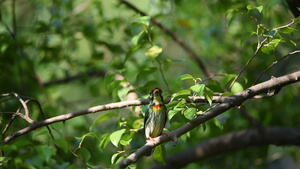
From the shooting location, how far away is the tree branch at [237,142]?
15.0 feet

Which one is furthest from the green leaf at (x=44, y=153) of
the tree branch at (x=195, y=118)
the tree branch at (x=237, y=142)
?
the tree branch at (x=237, y=142)

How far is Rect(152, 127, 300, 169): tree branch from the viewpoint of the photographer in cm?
457

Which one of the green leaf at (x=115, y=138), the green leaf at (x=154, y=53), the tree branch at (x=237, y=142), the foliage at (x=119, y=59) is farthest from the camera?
Answer: the tree branch at (x=237, y=142)

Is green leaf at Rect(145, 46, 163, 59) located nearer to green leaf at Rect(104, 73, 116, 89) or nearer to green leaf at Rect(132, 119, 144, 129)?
green leaf at Rect(104, 73, 116, 89)

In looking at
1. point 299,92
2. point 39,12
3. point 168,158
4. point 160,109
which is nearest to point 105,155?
point 160,109

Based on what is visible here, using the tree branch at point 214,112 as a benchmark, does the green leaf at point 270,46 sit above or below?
above

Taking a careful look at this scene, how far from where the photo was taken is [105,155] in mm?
4012

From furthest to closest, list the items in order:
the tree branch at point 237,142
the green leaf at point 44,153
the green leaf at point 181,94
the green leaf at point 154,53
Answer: the tree branch at point 237,142 < the green leaf at point 154,53 < the green leaf at point 181,94 < the green leaf at point 44,153

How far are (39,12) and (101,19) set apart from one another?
95 cm

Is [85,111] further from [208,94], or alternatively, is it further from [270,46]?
[270,46]

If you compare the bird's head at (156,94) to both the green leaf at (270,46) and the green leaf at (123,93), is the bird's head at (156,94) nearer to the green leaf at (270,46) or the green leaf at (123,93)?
the green leaf at (123,93)

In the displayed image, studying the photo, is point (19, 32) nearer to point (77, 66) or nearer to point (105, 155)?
point (77, 66)

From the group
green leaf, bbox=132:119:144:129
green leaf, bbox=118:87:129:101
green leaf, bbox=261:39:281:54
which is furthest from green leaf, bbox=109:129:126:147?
green leaf, bbox=261:39:281:54

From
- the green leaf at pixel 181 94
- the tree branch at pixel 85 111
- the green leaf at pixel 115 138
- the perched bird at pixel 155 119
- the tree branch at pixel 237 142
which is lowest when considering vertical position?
the tree branch at pixel 237 142
